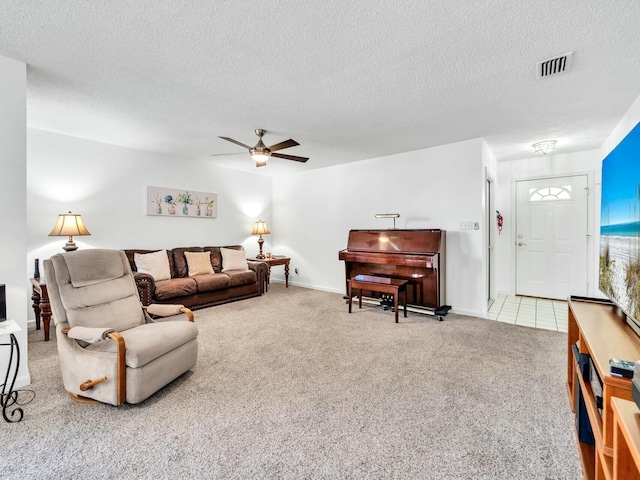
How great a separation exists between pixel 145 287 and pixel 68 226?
1.11m

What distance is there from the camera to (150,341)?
2.04 meters

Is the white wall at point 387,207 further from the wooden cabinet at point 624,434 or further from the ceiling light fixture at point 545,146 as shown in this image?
the wooden cabinet at point 624,434

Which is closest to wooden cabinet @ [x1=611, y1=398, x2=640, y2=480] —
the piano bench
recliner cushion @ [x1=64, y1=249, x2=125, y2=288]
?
the piano bench

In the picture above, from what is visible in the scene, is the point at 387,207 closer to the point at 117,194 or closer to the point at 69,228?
the point at 117,194

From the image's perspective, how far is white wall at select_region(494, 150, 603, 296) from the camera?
441 centimetres

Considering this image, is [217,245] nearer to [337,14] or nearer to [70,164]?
[70,164]

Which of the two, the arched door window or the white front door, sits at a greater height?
the arched door window

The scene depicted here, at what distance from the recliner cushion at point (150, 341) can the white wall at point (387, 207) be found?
340 cm

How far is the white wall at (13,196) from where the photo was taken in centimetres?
212

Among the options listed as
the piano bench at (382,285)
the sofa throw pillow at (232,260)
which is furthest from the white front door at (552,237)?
the sofa throw pillow at (232,260)

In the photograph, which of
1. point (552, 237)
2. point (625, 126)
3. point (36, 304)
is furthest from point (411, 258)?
point (36, 304)

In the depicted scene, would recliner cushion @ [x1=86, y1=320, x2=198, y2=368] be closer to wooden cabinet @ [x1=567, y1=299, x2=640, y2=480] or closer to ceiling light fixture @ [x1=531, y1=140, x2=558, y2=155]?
wooden cabinet @ [x1=567, y1=299, x2=640, y2=480]

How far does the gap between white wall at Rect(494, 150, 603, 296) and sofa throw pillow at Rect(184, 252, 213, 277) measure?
4.83m

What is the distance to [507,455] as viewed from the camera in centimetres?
154
